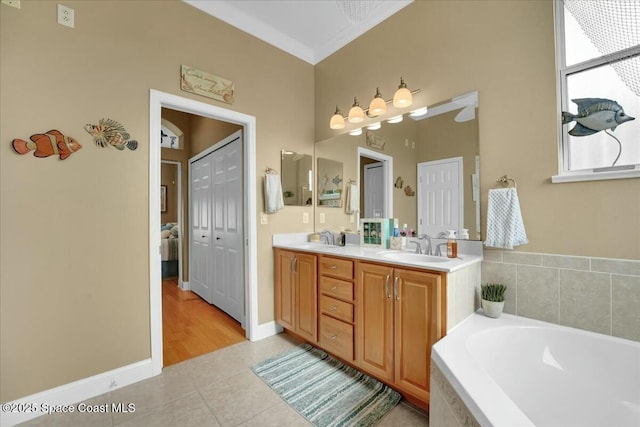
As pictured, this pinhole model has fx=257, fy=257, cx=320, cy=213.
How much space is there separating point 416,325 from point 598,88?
1.65 metres

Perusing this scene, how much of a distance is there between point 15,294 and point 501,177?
3.05m

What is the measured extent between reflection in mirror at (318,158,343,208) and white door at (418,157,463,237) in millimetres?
908

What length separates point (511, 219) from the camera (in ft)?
5.14

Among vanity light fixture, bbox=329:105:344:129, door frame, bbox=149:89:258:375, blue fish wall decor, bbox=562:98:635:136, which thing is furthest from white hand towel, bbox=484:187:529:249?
door frame, bbox=149:89:258:375

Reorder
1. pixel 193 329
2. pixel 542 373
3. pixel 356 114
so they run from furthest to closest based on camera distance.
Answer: pixel 193 329, pixel 356 114, pixel 542 373

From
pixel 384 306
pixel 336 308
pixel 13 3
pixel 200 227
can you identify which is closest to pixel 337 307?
pixel 336 308

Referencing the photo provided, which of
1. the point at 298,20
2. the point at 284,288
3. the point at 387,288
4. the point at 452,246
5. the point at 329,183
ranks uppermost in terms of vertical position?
the point at 298,20

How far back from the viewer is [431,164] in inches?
79.4

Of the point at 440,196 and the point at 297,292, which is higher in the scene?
the point at 440,196

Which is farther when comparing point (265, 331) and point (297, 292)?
point (265, 331)

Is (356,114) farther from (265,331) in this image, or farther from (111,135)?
(265,331)

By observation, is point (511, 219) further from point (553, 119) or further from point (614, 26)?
point (614, 26)

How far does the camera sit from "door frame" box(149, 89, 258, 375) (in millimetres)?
1960

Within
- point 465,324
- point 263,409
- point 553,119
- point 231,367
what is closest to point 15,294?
point 231,367
